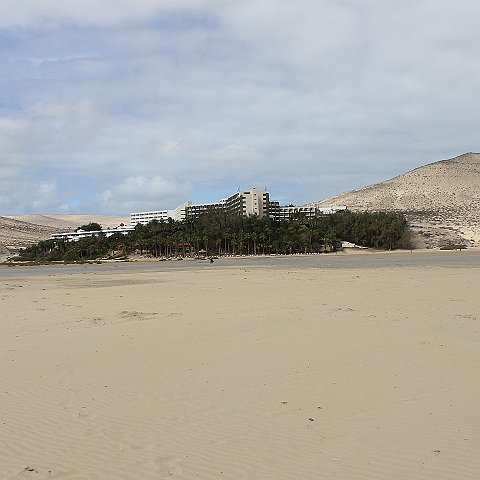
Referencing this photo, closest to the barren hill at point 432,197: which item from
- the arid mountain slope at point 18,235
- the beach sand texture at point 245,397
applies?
the arid mountain slope at point 18,235

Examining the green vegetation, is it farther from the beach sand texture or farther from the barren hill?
the beach sand texture

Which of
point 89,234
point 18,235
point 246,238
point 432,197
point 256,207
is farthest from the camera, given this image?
point 18,235

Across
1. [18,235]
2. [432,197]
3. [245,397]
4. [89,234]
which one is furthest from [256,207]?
[245,397]

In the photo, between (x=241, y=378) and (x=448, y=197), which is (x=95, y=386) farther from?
(x=448, y=197)

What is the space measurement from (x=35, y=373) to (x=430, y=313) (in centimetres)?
922

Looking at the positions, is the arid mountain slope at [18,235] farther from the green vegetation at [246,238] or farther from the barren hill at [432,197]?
the barren hill at [432,197]

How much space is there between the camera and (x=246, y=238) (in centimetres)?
9262

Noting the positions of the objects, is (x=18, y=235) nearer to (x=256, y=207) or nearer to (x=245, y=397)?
(x=256, y=207)

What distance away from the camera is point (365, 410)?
6062 mm

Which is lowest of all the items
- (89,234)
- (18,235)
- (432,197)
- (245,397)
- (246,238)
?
(245,397)

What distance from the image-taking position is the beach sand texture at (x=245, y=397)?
484 centimetres

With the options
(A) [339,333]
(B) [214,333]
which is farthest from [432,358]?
(B) [214,333]

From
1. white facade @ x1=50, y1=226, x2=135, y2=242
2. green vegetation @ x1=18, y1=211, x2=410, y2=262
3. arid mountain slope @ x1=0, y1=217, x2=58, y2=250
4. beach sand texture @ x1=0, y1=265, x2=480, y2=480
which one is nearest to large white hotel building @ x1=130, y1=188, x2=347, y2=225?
white facade @ x1=50, y1=226, x2=135, y2=242

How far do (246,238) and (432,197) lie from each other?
306 ft
